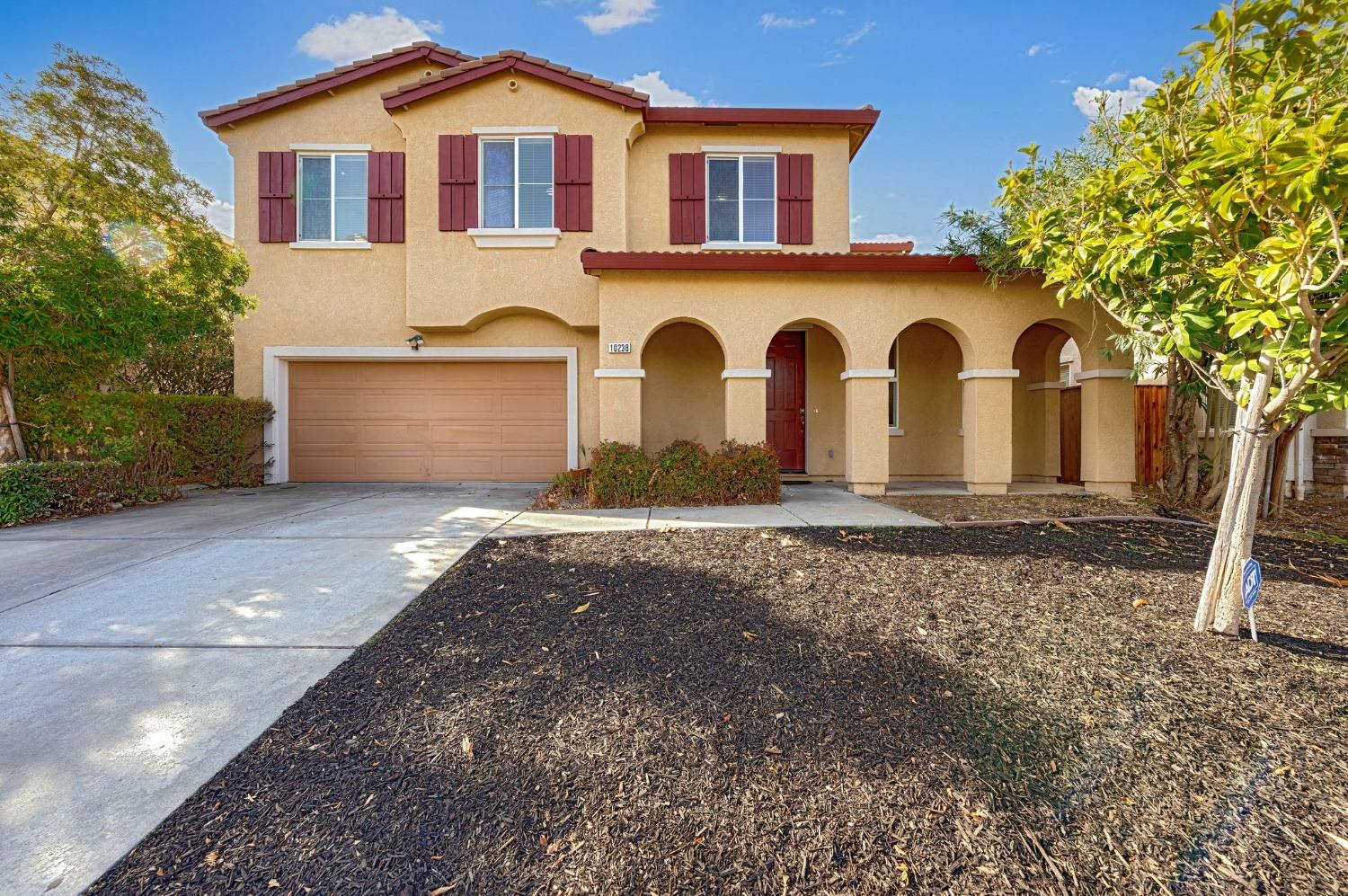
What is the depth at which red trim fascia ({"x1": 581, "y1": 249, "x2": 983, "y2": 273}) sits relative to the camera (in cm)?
741

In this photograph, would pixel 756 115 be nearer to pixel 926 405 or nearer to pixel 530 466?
pixel 926 405

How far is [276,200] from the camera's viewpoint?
9.11m

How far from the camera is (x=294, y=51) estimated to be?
9.24 meters

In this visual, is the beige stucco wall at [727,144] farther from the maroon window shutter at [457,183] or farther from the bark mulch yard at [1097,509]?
the bark mulch yard at [1097,509]

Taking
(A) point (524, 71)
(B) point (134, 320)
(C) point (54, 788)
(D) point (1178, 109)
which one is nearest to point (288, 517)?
(B) point (134, 320)

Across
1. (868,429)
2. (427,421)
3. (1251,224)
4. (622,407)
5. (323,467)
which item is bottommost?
(323,467)

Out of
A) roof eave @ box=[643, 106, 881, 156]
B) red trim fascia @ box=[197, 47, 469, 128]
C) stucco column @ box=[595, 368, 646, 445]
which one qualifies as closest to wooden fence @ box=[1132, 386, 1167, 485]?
roof eave @ box=[643, 106, 881, 156]

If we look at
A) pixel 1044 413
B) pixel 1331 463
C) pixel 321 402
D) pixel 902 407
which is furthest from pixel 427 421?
pixel 1331 463

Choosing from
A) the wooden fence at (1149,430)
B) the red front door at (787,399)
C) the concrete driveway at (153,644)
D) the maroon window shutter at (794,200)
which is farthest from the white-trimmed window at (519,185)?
the wooden fence at (1149,430)

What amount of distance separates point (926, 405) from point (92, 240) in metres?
11.7

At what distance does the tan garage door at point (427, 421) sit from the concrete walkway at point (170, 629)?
2793mm

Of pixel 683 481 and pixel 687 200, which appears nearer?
pixel 683 481

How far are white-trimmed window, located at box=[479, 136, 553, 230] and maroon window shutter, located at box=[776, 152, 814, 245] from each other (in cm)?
387

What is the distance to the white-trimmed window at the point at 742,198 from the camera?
955cm
